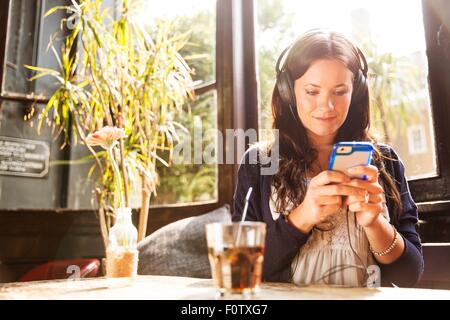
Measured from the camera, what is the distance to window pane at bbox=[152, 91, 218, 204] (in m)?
2.48

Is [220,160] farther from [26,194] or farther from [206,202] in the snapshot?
[26,194]

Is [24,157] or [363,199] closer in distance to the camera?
[363,199]

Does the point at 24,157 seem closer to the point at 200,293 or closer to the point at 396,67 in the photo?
the point at 396,67

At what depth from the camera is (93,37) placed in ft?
8.01

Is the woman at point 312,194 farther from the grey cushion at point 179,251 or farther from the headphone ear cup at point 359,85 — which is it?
the grey cushion at point 179,251

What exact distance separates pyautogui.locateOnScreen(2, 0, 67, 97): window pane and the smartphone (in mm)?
2757

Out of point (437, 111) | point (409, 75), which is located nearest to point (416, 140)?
point (437, 111)

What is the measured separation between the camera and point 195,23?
2787 mm

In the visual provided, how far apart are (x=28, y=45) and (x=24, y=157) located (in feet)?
2.81

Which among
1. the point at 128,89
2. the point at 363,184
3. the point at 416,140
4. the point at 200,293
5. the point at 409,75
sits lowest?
the point at 200,293

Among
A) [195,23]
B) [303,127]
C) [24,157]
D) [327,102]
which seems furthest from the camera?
[24,157]
